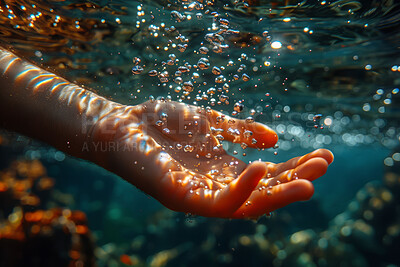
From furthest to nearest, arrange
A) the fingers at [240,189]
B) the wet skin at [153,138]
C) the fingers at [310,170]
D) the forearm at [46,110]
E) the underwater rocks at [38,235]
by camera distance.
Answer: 1. the underwater rocks at [38,235]
2. the forearm at [46,110]
3. the wet skin at [153,138]
4. the fingers at [310,170]
5. the fingers at [240,189]

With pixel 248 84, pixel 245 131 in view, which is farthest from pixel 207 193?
pixel 248 84

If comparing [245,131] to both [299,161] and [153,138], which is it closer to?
[299,161]

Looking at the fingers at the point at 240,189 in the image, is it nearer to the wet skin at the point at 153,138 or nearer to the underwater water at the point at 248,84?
the wet skin at the point at 153,138

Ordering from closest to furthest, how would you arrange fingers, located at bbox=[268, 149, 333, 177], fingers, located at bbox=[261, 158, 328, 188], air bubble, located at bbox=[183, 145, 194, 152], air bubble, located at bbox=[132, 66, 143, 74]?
fingers, located at bbox=[261, 158, 328, 188], fingers, located at bbox=[268, 149, 333, 177], air bubble, located at bbox=[183, 145, 194, 152], air bubble, located at bbox=[132, 66, 143, 74]

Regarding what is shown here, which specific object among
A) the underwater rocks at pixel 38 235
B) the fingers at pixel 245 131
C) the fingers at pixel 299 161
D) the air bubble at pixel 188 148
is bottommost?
the underwater rocks at pixel 38 235

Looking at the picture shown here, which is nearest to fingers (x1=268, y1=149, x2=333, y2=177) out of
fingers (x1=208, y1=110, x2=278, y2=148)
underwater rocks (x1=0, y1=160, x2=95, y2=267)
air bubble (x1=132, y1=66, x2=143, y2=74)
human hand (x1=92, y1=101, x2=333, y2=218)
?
human hand (x1=92, y1=101, x2=333, y2=218)

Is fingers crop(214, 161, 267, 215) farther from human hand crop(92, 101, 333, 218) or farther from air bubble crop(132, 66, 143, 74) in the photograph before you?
air bubble crop(132, 66, 143, 74)

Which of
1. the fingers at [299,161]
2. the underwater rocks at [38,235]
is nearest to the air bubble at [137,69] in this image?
the fingers at [299,161]
